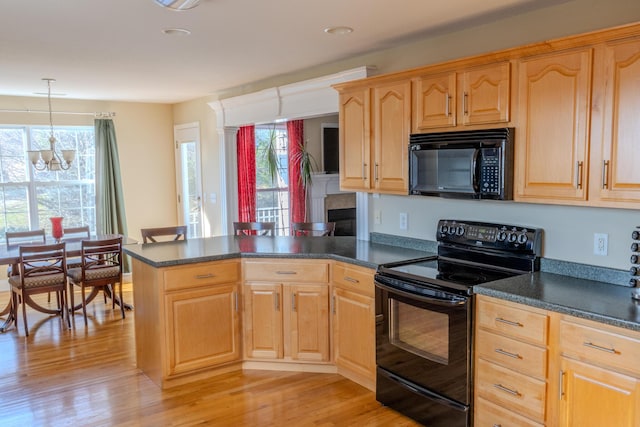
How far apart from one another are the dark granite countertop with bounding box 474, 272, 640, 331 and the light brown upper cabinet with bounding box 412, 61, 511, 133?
91cm

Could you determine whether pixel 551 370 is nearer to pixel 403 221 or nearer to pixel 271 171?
pixel 403 221

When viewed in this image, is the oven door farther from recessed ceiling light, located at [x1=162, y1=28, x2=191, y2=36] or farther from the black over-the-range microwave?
recessed ceiling light, located at [x1=162, y1=28, x2=191, y2=36]

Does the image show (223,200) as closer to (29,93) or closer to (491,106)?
(29,93)

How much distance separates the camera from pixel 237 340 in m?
3.81

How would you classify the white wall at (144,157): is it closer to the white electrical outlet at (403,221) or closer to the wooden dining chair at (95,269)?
the wooden dining chair at (95,269)

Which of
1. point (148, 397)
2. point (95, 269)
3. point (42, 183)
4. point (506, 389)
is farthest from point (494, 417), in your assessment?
point (42, 183)

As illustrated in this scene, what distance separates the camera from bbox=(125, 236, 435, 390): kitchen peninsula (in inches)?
138

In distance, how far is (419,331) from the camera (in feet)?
9.73

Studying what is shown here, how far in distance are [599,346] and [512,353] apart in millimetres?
434

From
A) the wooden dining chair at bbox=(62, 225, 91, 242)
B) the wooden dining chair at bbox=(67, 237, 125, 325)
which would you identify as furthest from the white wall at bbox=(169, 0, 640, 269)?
the wooden dining chair at bbox=(62, 225, 91, 242)

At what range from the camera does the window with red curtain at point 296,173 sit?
22.0 ft

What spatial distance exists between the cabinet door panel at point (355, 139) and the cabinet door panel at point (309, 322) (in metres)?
0.86

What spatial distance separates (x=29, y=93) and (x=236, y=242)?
12.6ft

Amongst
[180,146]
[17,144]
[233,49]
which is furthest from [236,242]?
[17,144]
